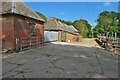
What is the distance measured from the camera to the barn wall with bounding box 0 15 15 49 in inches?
648

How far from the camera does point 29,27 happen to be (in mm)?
19844

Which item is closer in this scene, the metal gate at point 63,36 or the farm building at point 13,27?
the farm building at point 13,27

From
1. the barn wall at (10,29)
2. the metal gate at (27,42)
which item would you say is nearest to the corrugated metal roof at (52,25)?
the metal gate at (27,42)

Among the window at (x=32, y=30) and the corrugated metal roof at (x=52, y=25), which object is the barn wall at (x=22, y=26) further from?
the corrugated metal roof at (x=52, y=25)

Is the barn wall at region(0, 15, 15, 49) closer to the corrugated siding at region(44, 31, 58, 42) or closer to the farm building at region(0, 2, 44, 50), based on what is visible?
the farm building at region(0, 2, 44, 50)

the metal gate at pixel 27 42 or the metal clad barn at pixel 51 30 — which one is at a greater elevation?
the metal clad barn at pixel 51 30

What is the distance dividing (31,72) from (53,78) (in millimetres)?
1296

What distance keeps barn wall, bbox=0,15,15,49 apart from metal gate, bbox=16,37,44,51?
1.76 ft

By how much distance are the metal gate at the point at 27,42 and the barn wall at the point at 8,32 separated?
0.54 m

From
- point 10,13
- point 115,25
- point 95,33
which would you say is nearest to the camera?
point 10,13

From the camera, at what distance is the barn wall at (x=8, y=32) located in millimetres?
16469

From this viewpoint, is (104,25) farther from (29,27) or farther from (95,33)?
(29,27)

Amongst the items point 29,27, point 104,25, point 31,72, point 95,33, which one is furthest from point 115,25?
point 31,72

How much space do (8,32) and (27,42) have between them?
283 centimetres
